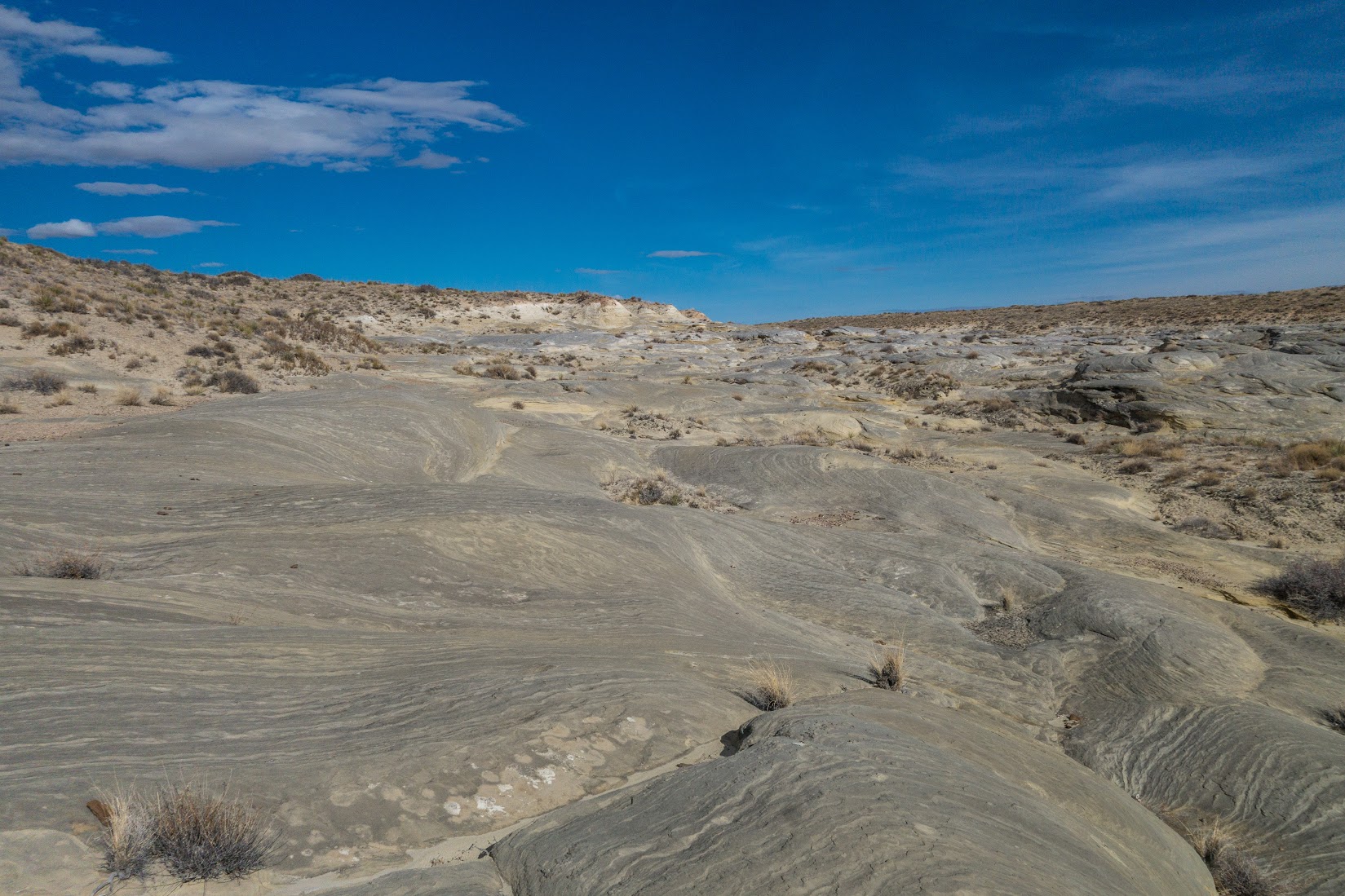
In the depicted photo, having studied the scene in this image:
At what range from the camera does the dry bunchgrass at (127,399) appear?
62.4ft

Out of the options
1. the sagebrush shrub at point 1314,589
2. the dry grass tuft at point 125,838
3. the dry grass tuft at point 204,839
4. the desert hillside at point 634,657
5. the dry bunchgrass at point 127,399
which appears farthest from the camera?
the dry bunchgrass at point 127,399

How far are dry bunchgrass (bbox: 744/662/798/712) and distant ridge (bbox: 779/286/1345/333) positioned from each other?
2734 inches

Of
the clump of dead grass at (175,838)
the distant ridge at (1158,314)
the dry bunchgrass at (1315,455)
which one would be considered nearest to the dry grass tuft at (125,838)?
the clump of dead grass at (175,838)

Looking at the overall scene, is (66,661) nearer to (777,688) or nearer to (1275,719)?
(777,688)

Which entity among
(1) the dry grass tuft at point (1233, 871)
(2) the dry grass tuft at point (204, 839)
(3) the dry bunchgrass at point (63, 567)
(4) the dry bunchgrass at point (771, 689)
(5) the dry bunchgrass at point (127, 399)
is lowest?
(1) the dry grass tuft at point (1233, 871)

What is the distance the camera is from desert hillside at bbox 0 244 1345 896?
3.87 metres

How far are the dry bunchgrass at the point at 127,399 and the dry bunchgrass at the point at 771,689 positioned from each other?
65.8ft

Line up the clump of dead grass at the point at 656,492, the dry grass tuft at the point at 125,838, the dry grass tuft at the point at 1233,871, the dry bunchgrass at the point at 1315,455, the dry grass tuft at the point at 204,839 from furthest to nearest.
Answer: the dry bunchgrass at the point at 1315,455 < the clump of dead grass at the point at 656,492 < the dry grass tuft at the point at 1233,871 < the dry grass tuft at the point at 204,839 < the dry grass tuft at the point at 125,838

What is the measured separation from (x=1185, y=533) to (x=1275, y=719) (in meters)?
11.3

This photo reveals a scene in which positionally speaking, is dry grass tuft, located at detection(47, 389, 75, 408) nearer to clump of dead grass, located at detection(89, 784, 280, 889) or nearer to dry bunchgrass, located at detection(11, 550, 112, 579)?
dry bunchgrass, located at detection(11, 550, 112, 579)

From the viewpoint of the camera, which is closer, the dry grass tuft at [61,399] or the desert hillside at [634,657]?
the desert hillside at [634,657]

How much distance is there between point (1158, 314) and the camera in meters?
77.4

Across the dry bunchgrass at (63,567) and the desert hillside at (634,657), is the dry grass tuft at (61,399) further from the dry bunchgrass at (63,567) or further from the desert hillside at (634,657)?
the dry bunchgrass at (63,567)

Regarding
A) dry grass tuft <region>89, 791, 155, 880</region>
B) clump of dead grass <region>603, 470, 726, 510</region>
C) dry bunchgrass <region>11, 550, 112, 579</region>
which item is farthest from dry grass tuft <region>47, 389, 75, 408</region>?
dry grass tuft <region>89, 791, 155, 880</region>
